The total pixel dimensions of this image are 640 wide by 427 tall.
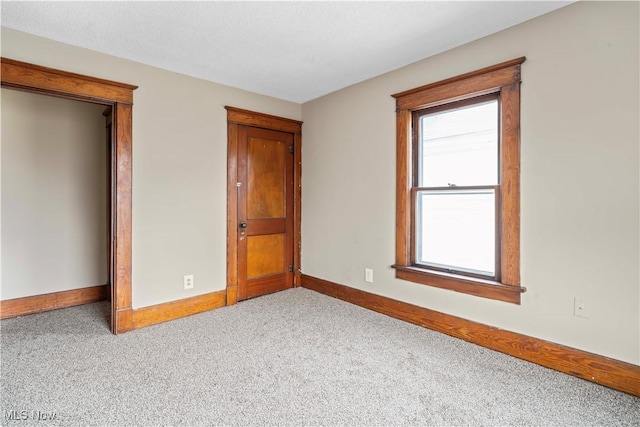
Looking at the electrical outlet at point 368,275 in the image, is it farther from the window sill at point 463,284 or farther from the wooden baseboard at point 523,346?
the window sill at point 463,284

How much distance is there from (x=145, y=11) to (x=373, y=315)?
3099 mm

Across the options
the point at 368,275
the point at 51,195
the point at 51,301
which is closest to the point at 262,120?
the point at 368,275

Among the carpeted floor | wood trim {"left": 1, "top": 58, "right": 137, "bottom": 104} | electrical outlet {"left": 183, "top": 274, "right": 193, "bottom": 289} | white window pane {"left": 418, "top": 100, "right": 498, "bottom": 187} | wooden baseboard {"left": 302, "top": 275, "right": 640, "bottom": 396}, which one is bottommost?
the carpeted floor

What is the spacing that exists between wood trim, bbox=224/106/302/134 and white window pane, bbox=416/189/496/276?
189 centimetres

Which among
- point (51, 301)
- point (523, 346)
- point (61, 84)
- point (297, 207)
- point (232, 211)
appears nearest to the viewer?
point (523, 346)

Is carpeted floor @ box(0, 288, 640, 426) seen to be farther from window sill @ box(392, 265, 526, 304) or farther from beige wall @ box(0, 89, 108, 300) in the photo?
beige wall @ box(0, 89, 108, 300)

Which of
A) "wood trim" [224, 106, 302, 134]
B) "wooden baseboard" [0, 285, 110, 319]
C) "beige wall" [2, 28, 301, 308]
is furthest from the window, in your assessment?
"wooden baseboard" [0, 285, 110, 319]

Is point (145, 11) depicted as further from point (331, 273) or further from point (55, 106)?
point (331, 273)

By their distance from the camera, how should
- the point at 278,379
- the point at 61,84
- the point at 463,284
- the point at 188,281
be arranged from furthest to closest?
the point at 188,281 < the point at 463,284 < the point at 61,84 < the point at 278,379

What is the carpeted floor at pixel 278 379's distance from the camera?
5.79 ft

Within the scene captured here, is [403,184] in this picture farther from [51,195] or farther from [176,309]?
[51,195]

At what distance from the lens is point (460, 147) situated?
2.81 metres

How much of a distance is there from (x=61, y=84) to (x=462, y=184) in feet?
10.9

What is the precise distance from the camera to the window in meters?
2.43
